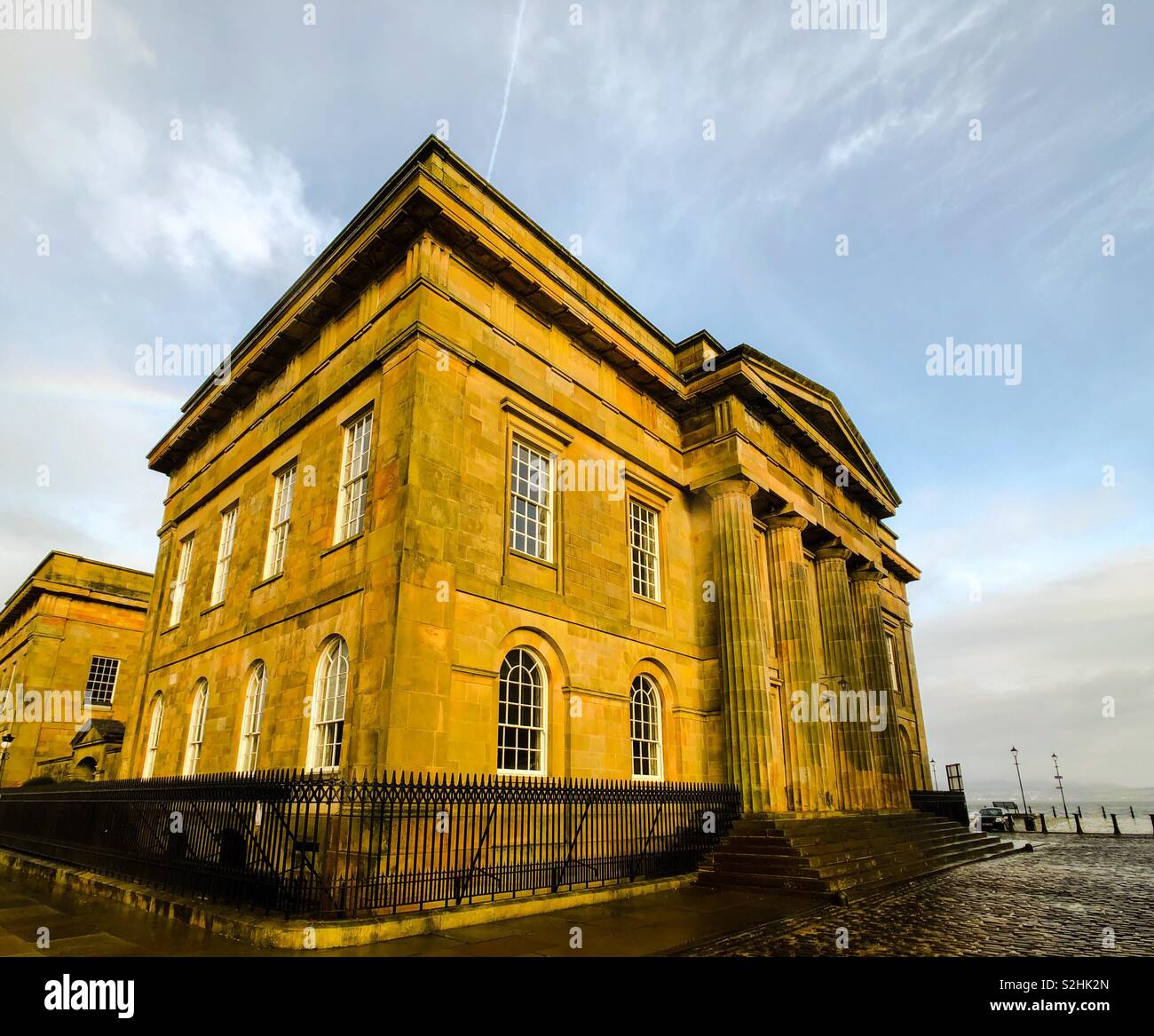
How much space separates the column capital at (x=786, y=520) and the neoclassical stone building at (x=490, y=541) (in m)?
0.08

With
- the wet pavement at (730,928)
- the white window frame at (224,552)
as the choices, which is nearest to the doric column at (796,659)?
the wet pavement at (730,928)

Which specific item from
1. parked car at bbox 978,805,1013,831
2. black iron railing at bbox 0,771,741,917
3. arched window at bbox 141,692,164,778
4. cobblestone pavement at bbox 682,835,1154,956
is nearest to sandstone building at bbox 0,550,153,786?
arched window at bbox 141,692,164,778

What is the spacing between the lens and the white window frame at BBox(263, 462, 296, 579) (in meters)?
15.1

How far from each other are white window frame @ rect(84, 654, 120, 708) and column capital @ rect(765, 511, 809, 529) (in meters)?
32.3

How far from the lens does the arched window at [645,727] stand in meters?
14.7

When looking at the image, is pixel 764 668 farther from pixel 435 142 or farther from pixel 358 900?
pixel 435 142

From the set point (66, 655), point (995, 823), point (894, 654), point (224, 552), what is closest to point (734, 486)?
point (224, 552)

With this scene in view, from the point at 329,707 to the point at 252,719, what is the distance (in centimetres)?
341

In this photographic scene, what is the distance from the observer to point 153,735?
18.4 m

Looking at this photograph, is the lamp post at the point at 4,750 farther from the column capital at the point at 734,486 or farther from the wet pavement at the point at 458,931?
the column capital at the point at 734,486

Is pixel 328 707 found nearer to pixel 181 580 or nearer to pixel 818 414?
pixel 181 580

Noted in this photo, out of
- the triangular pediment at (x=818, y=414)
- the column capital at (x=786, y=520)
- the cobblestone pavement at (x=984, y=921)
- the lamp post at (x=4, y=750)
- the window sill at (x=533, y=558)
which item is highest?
the triangular pediment at (x=818, y=414)

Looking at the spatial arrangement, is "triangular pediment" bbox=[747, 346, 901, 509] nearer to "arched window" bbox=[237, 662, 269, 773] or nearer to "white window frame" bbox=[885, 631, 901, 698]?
"white window frame" bbox=[885, 631, 901, 698]
